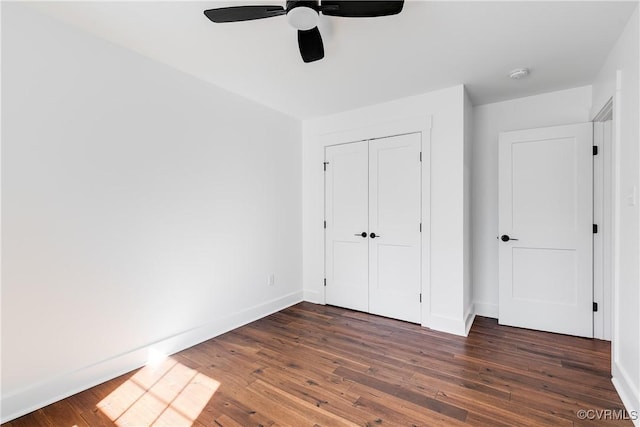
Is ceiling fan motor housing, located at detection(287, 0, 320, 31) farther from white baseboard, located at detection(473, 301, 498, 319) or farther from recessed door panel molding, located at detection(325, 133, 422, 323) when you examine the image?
white baseboard, located at detection(473, 301, 498, 319)

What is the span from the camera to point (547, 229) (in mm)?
3107

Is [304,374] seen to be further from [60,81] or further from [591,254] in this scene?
[591,254]

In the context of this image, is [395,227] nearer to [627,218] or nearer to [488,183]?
[488,183]

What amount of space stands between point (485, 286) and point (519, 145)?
64.3 inches

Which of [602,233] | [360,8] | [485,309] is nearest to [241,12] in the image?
[360,8]

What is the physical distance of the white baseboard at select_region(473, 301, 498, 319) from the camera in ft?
11.5

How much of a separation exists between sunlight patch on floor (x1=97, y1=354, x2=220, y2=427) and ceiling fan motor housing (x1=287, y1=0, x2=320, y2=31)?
2.43 m

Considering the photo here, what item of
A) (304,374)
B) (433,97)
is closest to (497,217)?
(433,97)

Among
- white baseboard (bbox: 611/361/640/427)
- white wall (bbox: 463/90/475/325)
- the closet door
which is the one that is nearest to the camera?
white baseboard (bbox: 611/361/640/427)

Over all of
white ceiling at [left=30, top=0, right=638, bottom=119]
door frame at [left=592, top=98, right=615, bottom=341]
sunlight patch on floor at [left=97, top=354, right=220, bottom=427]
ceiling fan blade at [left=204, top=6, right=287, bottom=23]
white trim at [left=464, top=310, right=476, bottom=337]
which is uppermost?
white ceiling at [left=30, top=0, right=638, bottom=119]

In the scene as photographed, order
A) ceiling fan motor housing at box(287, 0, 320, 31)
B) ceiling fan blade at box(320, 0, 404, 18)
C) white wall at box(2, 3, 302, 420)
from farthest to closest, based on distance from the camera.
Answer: white wall at box(2, 3, 302, 420) → ceiling fan motor housing at box(287, 0, 320, 31) → ceiling fan blade at box(320, 0, 404, 18)

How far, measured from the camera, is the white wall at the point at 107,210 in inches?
73.6

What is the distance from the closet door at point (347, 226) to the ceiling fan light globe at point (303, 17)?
198 centimetres

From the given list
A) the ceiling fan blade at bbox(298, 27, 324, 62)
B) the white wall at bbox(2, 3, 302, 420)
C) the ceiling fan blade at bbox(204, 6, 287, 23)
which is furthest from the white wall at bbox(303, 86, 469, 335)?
the ceiling fan blade at bbox(204, 6, 287, 23)
